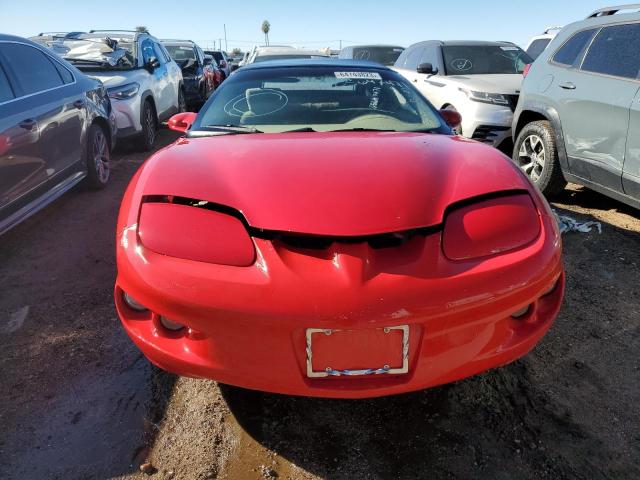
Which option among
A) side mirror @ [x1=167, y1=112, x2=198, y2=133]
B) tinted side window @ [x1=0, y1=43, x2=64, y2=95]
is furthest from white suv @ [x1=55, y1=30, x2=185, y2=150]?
side mirror @ [x1=167, y1=112, x2=198, y2=133]

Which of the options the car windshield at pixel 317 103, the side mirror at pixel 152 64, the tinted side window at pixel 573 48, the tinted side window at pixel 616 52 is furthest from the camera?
the side mirror at pixel 152 64

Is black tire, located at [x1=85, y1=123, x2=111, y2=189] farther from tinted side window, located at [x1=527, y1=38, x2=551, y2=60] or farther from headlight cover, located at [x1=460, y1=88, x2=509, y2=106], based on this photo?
tinted side window, located at [x1=527, y1=38, x2=551, y2=60]

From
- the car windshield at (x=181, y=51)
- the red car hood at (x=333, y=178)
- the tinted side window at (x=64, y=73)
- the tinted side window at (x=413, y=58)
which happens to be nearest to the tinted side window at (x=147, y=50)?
the tinted side window at (x=64, y=73)

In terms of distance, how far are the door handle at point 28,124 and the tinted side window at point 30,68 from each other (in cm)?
33

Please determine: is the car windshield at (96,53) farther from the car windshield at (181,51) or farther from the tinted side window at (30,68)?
the car windshield at (181,51)

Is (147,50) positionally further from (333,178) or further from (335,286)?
(335,286)

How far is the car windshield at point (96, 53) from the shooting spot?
21.8 ft

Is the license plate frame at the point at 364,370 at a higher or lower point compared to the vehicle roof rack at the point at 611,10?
lower

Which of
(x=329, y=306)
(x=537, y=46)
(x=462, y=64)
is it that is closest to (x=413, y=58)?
(x=462, y=64)

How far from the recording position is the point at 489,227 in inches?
66.2

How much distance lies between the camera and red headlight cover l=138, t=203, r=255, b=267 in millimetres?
1580

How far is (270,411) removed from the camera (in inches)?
78.5

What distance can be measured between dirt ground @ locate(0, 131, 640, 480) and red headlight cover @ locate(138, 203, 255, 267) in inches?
30.1

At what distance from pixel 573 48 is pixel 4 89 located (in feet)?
15.3
